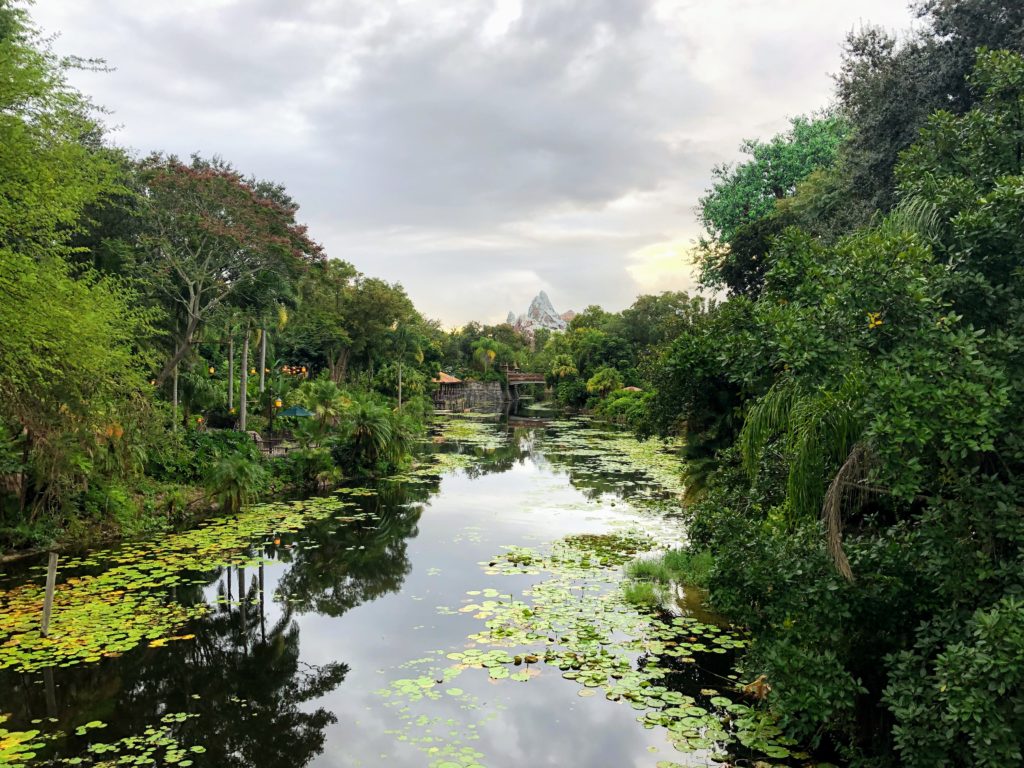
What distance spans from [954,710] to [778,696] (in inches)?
53.1

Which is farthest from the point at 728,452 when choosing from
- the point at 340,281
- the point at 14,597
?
the point at 340,281

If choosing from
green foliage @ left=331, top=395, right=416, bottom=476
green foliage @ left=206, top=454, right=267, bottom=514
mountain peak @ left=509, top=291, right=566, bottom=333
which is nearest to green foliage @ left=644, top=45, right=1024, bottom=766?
green foliage @ left=206, top=454, right=267, bottom=514

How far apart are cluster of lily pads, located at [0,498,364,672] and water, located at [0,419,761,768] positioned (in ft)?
0.48

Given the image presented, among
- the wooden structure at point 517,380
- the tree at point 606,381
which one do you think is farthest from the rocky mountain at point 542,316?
the tree at point 606,381

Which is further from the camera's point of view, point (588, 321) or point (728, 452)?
point (588, 321)

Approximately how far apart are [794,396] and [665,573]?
4331 millimetres

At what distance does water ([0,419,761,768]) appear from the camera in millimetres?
5668

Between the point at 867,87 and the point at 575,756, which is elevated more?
the point at 867,87

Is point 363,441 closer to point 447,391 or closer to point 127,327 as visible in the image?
point 127,327

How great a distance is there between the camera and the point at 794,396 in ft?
22.1

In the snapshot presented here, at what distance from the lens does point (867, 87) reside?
1209 cm

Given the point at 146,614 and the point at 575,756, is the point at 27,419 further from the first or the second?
the point at 575,756

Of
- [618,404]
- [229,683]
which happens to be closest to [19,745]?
[229,683]

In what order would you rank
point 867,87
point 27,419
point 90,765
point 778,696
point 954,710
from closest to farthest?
point 954,710, point 778,696, point 90,765, point 27,419, point 867,87
